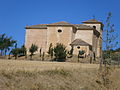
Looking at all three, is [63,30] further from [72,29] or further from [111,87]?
[111,87]

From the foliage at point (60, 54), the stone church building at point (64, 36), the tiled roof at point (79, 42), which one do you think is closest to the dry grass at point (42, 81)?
the foliage at point (60, 54)

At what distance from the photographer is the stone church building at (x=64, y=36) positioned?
69188 millimetres

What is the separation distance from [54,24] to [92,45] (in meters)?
11.7

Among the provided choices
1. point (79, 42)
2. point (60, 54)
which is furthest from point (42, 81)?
point (79, 42)

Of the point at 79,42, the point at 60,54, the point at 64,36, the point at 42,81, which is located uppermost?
the point at 64,36

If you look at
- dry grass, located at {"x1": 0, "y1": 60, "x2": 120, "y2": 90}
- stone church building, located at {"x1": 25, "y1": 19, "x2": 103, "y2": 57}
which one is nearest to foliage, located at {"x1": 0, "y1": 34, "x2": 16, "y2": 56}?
stone church building, located at {"x1": 25, "y1": 19, "x2": 103, "y2": 57}

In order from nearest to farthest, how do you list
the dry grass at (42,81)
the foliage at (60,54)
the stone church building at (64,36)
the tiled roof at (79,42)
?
the dry grass at (42,81), the foliage at (60,54), the tiled roof at (79,42), the stone church building at (64,36)

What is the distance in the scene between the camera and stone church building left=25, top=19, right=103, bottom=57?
69.2m

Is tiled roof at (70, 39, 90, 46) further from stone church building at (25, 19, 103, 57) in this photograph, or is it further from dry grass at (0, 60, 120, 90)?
dry grass at (0, 60, 120, 90)

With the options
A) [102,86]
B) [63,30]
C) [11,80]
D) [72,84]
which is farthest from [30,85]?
[63,30]

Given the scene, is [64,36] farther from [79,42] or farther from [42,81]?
[42,81]

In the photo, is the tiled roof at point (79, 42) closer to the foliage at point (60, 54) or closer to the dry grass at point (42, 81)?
the foliage at point (60, 54)

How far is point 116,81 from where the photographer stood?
19391mm

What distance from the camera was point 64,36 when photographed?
231ft
